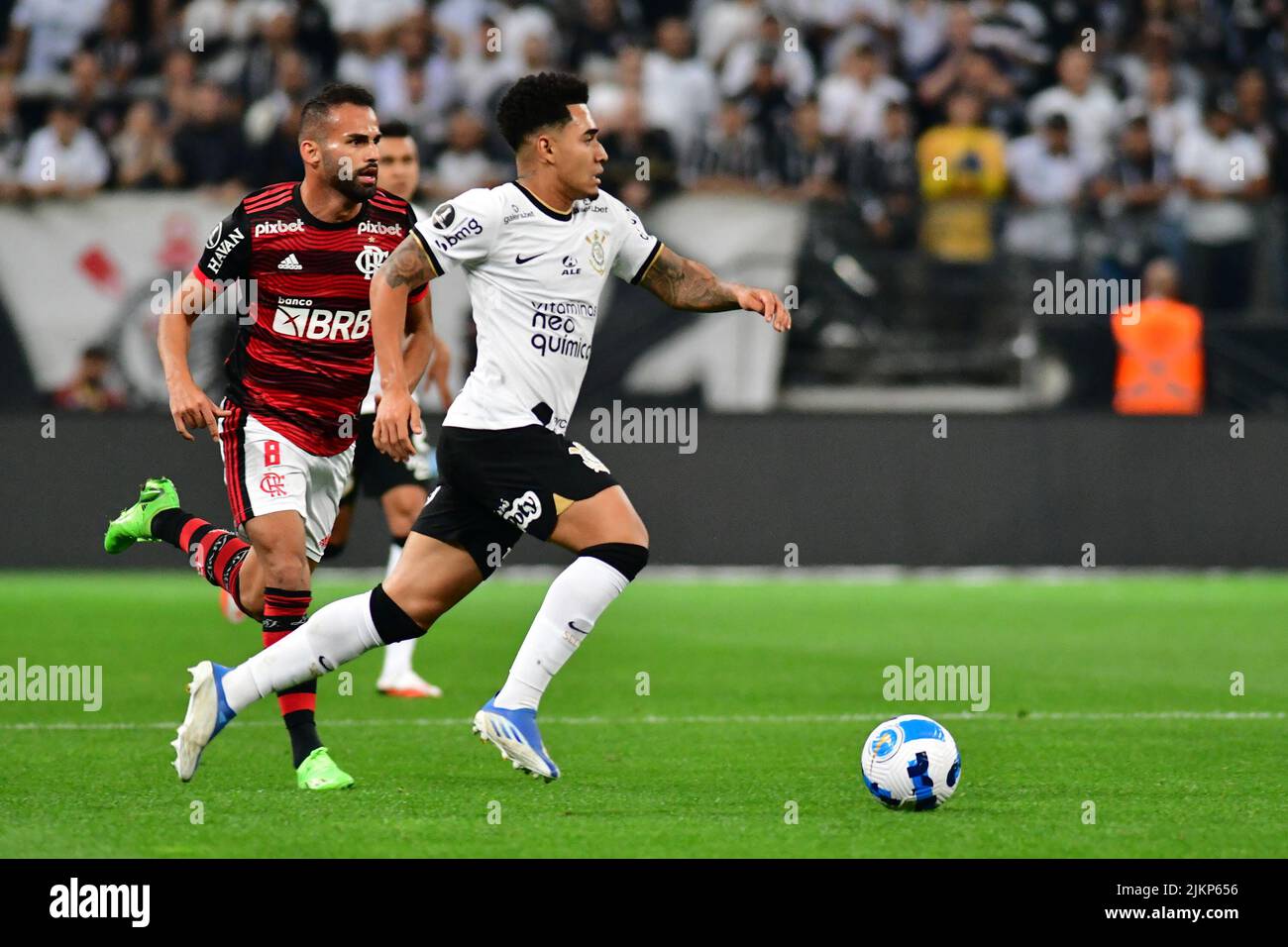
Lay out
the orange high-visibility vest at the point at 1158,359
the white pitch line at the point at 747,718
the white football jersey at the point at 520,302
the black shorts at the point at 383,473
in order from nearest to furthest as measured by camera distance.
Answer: the white football jersey at the point at 520,302 → the white pitch line at the point at 747,718 → the black shorts at the point at 383,473 → the orange high-visibility vest at the point at 1158,359

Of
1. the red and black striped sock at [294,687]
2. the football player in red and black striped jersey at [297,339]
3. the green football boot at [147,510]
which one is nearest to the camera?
the red and black striped sock at [294,687]

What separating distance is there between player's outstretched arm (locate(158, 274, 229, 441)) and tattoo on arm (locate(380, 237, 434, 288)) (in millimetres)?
904

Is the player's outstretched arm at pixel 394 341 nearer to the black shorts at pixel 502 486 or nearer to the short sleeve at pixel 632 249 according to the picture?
the black shorts at pixel 502 486

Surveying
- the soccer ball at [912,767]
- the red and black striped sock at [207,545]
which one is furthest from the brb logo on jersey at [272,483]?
the soccer ball at [912,767]

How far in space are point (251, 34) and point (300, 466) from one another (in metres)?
12.2

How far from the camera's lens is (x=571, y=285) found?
22.9 ft

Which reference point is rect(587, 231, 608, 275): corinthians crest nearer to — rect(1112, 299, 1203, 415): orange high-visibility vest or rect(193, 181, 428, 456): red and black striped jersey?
rect(193, 181, 428, 456): red and black striped jersey

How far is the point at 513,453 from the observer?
22.3ft

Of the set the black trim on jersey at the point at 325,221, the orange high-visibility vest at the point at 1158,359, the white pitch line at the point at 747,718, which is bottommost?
the white pitch line at the point at 747,718

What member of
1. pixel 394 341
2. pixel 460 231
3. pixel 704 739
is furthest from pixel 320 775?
pixel 704 739

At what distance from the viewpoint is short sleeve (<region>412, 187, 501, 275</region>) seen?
677 cm

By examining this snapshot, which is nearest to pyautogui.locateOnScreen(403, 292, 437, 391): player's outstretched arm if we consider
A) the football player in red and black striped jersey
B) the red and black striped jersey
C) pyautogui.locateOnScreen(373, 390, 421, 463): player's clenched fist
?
the football player in red and black striped jersey

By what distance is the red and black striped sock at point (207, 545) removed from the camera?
25.9 feet
